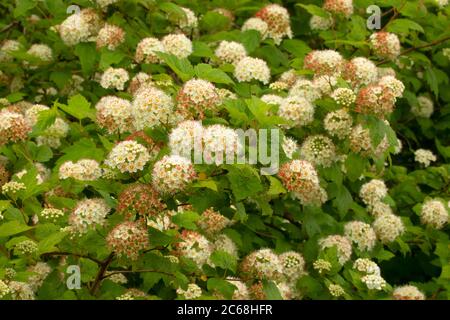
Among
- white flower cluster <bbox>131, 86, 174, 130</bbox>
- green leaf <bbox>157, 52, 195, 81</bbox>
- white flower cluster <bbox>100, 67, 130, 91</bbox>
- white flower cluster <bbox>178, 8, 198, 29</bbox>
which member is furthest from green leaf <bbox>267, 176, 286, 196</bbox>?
white flower cluster <bbox>178, 8, 198, 29</bbox>

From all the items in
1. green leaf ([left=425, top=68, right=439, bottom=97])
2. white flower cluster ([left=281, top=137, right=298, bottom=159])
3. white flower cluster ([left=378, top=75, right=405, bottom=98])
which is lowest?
green leaf ([left=425, top=68, right=439, bottom=97])

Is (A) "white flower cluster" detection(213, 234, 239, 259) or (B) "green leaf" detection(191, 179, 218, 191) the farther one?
(A) "white flower cluster" detection(213, 234, 239, 259)

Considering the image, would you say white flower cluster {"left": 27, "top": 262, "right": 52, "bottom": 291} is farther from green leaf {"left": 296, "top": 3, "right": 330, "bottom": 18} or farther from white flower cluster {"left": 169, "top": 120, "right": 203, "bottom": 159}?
green leaf {"left": 296, "top": 3, "right": 330, "bottom": 18}

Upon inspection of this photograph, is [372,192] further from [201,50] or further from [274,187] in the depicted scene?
[274,187]

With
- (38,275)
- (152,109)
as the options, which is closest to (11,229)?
(38,275)

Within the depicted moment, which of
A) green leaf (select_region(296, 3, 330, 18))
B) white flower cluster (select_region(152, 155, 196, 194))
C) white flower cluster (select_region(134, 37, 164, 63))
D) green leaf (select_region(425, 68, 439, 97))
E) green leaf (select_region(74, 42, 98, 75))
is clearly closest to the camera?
white flower cluster (select_region(152, 155, 196, 194))

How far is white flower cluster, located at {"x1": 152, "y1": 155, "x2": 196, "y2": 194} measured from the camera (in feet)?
10.6

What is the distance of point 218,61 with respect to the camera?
5207mm

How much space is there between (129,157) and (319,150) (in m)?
1.48

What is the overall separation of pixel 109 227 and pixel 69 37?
2.30 m

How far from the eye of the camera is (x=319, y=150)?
14.7 feet

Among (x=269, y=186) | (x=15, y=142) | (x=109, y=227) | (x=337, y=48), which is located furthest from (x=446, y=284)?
(x=15, y=142)

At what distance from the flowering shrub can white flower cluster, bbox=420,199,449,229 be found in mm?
14
